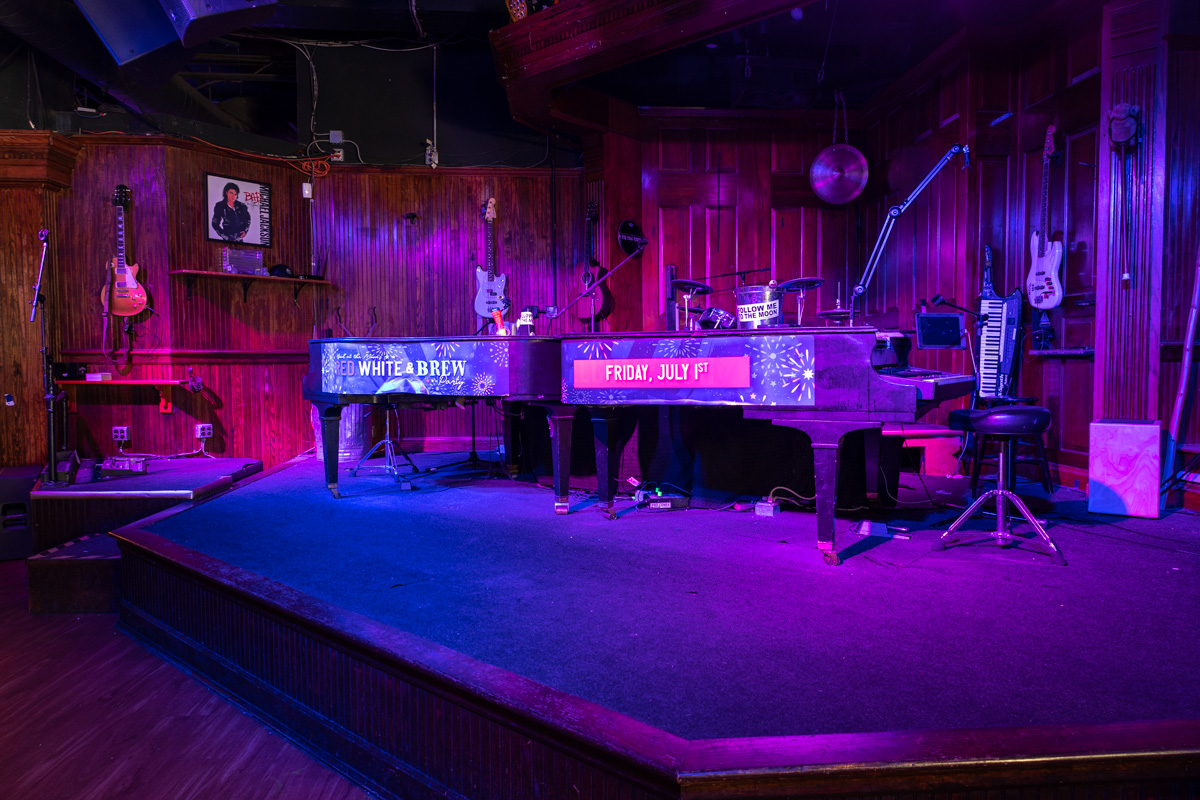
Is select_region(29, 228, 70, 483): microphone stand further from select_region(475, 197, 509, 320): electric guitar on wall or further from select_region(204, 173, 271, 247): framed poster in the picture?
select_region(475, 197, 509, 320): electric guitar on wall

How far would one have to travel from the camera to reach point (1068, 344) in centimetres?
418

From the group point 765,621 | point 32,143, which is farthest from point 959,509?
point 32,143

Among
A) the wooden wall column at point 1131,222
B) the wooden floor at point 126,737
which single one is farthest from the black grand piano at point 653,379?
the wooden floor at point 126,737

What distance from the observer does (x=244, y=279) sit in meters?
5.78

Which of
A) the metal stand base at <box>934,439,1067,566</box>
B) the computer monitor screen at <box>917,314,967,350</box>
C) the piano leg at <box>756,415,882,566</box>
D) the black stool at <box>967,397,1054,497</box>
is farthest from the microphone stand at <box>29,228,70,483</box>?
the black stool at <box>967,397,1054,497</box>

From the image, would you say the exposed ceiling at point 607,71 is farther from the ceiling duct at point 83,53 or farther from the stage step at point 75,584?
the stage step at point 75,584

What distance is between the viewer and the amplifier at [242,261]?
18.8 feet

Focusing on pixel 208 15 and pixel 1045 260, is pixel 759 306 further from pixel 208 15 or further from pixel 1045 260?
pixel 208 15

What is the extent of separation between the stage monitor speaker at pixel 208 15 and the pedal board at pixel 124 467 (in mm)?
2751

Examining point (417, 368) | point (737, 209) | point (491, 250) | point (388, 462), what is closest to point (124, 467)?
point (388, 462)

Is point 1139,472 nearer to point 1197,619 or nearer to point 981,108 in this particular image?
point 1197,619

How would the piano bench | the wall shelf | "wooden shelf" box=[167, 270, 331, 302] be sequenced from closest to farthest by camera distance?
the piano bench, the wall shelf, "wooden shelf" box=[167, 270, 331, 302]

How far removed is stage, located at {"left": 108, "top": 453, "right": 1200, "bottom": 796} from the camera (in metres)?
1.30

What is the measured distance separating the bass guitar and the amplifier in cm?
279
